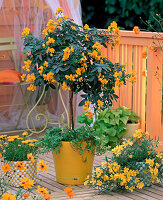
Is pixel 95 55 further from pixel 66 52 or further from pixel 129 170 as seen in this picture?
pixel 129 170

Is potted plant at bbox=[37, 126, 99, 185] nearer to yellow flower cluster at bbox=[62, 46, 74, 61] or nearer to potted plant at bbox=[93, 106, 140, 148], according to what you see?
yellow flower cluster at bbox=[62, 46, 74, 61]

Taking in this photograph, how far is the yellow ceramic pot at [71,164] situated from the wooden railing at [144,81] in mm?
1143

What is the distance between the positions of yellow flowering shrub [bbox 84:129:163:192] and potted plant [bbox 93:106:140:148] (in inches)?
36.2

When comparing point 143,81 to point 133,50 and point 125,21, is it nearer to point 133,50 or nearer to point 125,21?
point 133,50

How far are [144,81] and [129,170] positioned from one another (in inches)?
56.3

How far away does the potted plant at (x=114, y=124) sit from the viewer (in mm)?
4453

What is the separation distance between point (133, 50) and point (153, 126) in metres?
0.76

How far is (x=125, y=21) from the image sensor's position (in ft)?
20.9

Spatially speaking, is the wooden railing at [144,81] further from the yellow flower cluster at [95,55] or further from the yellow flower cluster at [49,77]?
the yellow flower cluster at [49,77]

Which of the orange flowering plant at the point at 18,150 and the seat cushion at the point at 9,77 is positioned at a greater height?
the seat cushion at the point at 9,77

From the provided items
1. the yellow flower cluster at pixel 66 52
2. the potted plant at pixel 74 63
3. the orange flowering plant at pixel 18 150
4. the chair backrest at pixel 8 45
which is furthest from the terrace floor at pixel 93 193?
the chair backrest at pixel 8 45

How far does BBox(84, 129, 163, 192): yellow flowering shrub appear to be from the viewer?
3250mm

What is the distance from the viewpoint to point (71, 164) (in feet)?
11.4

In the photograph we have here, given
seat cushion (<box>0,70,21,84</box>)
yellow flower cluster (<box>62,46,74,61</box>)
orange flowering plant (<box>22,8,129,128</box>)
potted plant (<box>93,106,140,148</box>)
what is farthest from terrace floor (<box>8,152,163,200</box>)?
seat cushion (<box>0,70,21,84</box>)
